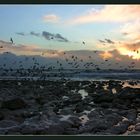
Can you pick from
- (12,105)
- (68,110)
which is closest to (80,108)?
(68,110)

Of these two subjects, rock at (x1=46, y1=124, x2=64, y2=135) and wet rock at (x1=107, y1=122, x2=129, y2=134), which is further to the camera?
wet rock at (x1=107, y1=122, x2=129, y2=134)

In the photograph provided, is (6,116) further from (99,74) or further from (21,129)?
(99,74)

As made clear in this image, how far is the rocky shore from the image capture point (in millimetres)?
4109

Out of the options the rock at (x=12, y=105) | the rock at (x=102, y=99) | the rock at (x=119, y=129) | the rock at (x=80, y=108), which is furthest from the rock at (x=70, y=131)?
the rock at (x=102, y=99)

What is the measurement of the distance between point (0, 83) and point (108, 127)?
809 cm

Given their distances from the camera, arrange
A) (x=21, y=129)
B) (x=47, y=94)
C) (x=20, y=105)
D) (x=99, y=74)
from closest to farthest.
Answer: (x=21, y=129)
(x=20, y=105)
(x=47, y=94)
(x=99, y=74)

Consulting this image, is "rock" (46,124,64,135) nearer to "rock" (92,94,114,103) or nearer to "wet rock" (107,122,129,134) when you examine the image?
"wet rock" (107,122,129,134)

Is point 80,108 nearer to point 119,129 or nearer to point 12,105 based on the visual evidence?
point 12,105

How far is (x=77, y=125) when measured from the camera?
4484 mm

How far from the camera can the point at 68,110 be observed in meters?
6.63

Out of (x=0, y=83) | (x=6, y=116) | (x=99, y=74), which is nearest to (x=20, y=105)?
(x=6, y=116)

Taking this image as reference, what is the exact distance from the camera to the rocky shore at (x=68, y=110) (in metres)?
4.11

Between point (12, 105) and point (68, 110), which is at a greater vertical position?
point (12, 105)

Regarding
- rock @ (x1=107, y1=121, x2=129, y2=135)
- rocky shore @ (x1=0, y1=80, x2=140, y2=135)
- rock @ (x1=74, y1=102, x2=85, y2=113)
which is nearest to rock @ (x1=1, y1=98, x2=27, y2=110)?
rocky shore @ (x1=0, y1=80, x2=140, y2=135)
